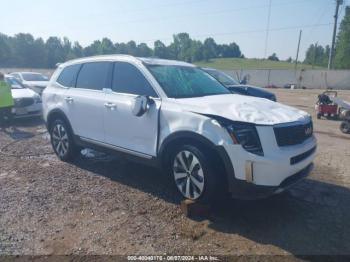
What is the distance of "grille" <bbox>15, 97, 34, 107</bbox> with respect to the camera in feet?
32.9

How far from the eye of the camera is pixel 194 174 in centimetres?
384

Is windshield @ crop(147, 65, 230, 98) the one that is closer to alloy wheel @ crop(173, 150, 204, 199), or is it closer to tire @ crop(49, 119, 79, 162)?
alloy wheel @ crop(173, 150, 204, 199)

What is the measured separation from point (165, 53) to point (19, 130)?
253ft

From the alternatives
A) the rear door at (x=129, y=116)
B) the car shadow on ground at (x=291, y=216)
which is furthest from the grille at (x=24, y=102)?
the car shadow on ground at (x=291, y=216)

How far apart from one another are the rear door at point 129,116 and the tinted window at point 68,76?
3.83 feet

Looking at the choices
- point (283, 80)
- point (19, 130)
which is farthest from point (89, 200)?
point (283, 80)

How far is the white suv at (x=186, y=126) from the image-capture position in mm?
3438

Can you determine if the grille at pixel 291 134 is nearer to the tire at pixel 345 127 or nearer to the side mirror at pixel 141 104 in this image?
the side mirror at pixel 141 104

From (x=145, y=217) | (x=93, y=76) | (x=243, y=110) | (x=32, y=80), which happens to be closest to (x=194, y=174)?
(x=145, y=217)

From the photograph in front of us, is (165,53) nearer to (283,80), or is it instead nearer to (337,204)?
(283,80)

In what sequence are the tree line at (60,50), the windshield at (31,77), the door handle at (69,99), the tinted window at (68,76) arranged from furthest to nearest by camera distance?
the tree line at (60,50) < the windshield at (31,77) < the tinted window at (68,76) < the door handle at (69,99)

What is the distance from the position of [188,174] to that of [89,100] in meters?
2.28

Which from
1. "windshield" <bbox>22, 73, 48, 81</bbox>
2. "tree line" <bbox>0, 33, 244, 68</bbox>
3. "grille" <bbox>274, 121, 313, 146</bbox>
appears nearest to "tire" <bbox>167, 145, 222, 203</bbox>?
"grille" <bbox>274, 121, 313, 146</bbox>

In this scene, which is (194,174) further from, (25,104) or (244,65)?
(244,65)
